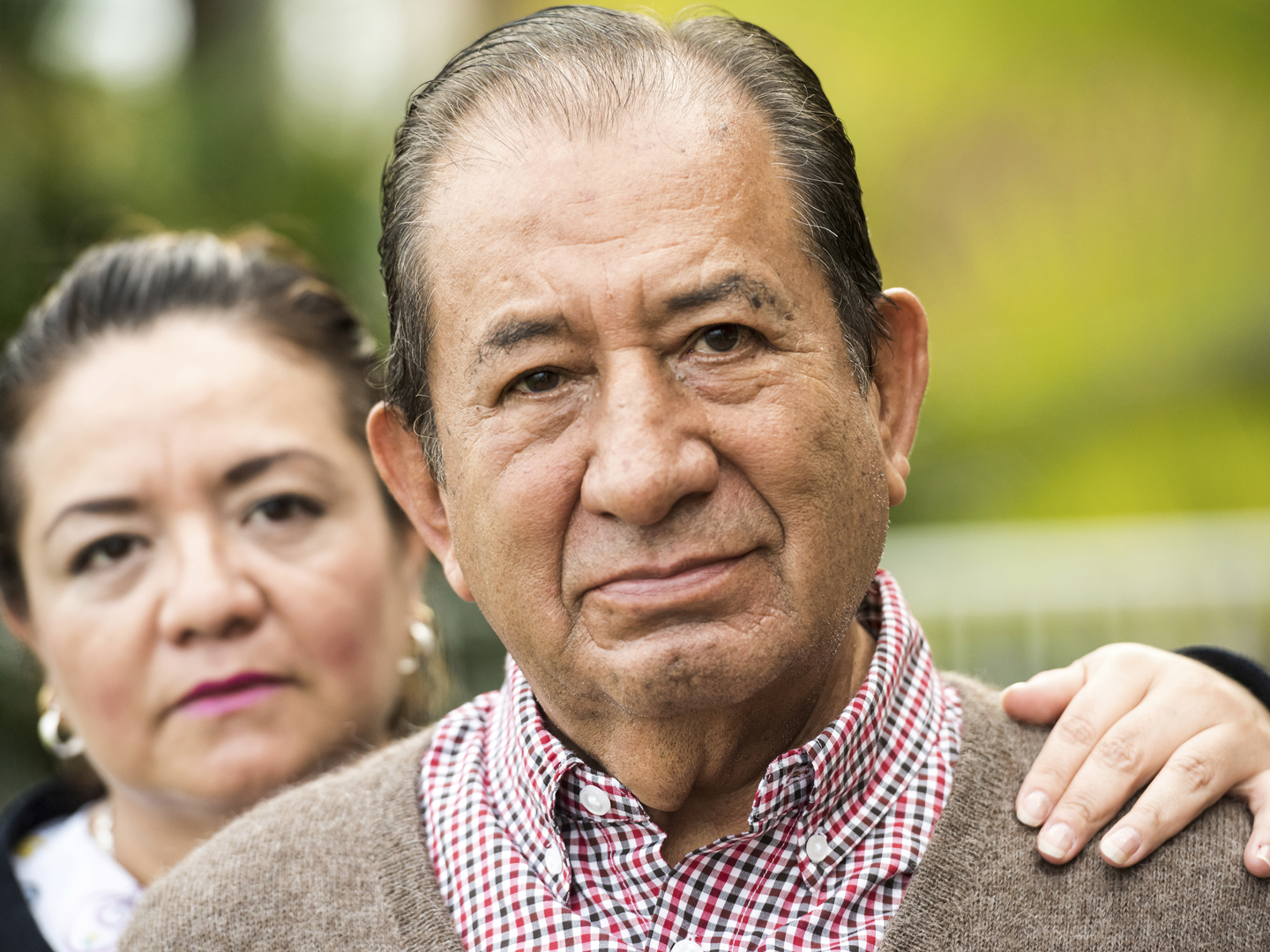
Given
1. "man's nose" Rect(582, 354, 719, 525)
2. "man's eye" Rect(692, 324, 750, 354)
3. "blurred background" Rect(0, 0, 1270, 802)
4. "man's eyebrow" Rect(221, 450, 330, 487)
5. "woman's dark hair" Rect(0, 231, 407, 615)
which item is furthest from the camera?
"blurred background" Rect(0, 0, 1270, 802)

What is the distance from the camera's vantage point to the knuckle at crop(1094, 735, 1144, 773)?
6.43ft

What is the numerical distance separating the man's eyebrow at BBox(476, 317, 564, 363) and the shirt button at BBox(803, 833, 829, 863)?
2.75ft

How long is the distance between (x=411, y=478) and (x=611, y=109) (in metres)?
0.75

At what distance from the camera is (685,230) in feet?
5.97

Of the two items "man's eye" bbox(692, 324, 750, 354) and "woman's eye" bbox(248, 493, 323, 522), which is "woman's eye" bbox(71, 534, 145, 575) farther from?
"man's eye" bbox(692, 324, 750, 354)

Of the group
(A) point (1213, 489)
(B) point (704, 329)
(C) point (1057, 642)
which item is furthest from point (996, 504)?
(B) point (704, 329)

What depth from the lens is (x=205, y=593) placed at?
283 cm

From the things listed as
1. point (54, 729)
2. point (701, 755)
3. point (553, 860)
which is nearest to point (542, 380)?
point (701, 755)

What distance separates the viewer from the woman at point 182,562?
2.91 meters

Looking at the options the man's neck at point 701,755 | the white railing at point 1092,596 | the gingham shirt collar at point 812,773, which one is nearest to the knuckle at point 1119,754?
the gingham shirt collar at point 812,773

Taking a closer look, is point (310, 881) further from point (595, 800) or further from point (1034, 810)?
point (1034, 810)

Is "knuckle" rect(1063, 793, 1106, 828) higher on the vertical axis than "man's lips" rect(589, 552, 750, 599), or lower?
→ lower

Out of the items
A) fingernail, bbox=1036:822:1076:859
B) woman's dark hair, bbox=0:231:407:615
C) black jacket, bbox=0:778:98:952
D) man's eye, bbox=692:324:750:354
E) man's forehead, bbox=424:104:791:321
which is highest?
man's forehead, bbox=424:104:791:321

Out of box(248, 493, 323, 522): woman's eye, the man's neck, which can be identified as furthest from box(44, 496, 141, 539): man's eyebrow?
the man's neck
